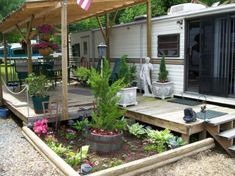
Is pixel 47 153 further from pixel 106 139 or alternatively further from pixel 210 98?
pixel 210 98

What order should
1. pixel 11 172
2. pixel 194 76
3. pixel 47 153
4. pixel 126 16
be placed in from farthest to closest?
Result: 1. pixel 126 16
2. pixel 194 76
3. pixel 47 153
4. pixel 11 172

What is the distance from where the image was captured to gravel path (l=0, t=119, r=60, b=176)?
155 inches

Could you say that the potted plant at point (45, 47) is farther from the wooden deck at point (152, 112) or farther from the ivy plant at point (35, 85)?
the ivy plant at point (35, 85)

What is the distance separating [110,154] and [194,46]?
3450 millimetres

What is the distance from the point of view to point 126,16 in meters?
14.9

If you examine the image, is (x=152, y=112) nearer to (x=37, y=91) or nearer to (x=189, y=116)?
(x=189, y=116)

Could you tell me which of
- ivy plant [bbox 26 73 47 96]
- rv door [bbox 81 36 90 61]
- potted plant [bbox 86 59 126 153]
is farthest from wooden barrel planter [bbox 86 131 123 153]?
rv door [bbox 81 36 90 61]

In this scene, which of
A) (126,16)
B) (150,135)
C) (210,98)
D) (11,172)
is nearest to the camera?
(11,172)

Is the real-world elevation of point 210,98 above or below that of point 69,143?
above

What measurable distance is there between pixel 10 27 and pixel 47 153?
558cm

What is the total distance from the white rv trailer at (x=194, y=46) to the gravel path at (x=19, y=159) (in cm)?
384

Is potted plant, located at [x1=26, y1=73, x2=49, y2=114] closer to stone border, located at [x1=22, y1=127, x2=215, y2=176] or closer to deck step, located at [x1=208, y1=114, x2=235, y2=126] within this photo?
stone border, located at [x1=22, y1=127, x2=215, y2=176]

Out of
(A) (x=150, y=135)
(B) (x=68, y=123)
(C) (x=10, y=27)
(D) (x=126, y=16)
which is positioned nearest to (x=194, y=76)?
(A) (x=150, y=135)

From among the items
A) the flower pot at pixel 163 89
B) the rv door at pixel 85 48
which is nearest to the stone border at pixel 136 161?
the flower pot at pixel 163 89
